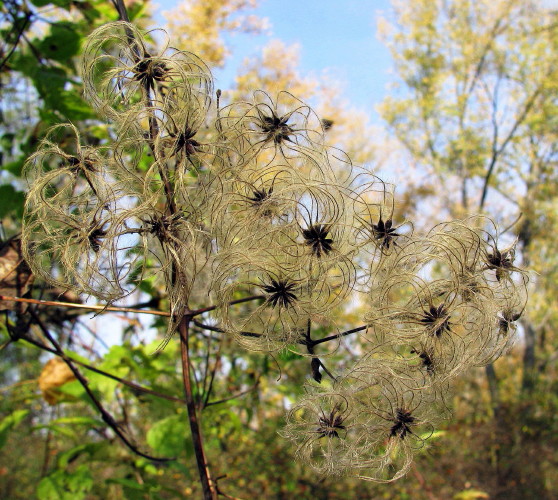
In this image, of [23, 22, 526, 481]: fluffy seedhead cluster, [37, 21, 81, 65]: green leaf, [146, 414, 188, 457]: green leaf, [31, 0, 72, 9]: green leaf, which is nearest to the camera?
[23, 22, 526, 481]: fluffy seedhead cluster

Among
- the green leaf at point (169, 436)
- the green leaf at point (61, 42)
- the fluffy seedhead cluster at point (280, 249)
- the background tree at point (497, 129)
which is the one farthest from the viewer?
the background tree at point (497, 129)

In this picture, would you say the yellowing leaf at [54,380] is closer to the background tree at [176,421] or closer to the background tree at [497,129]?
the background tree at [176,421]

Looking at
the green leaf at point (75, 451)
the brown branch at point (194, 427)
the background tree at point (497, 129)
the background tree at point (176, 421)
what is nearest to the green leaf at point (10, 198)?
the background tree at point (176, 421)

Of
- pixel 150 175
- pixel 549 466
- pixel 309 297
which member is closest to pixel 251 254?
pixel 309 297

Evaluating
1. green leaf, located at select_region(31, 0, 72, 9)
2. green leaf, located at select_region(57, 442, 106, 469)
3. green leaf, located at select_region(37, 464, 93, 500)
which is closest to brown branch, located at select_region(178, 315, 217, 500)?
green leaf, located at select_region(37, 464, 93, 500)

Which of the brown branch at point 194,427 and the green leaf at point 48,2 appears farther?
the green leaf at point 48,2

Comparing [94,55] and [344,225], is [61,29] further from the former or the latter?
[344,225]

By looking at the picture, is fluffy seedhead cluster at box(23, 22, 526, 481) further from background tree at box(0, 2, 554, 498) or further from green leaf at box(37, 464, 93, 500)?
green leaf at box(37, 464, 93, 500)

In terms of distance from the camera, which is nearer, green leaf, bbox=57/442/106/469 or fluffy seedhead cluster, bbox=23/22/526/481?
fluffy seedhead cluster, bbox=23/22/526/481

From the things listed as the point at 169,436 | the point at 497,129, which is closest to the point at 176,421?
the point at 169,436
